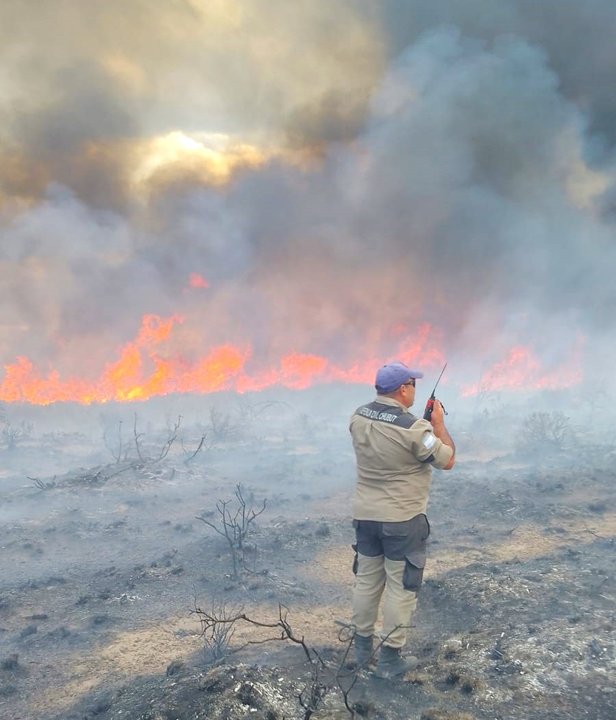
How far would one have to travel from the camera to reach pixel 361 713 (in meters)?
3.50

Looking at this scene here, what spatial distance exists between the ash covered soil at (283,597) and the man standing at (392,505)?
16.7 inches

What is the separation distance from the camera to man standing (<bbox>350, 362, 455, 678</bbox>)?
12.8 ft

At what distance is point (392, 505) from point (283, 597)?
11.8 ft

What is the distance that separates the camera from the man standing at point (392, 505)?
3914mm

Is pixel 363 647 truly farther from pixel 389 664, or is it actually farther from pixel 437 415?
pixel 437 415

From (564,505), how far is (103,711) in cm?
934

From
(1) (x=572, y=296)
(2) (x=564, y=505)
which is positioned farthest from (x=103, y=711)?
(1) (x=572, y=296)

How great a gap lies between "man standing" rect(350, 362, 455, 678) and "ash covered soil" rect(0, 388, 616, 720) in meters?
0.42

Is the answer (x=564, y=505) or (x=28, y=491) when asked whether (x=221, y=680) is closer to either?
(x=564, y=505)

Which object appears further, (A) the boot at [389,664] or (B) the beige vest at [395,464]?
(A) the boot at [389,664]

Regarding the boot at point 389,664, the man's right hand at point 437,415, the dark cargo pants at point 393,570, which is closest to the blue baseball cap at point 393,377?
the man's right hand at point 437,415

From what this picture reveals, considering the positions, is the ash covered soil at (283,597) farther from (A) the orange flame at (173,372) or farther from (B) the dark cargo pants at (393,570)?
(A) the orange flame at (173,372)

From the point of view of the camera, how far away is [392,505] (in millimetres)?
3955

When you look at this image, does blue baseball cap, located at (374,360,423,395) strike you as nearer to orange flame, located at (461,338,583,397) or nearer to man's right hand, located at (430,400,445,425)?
man's right hand, located at (430,400,445,425)
